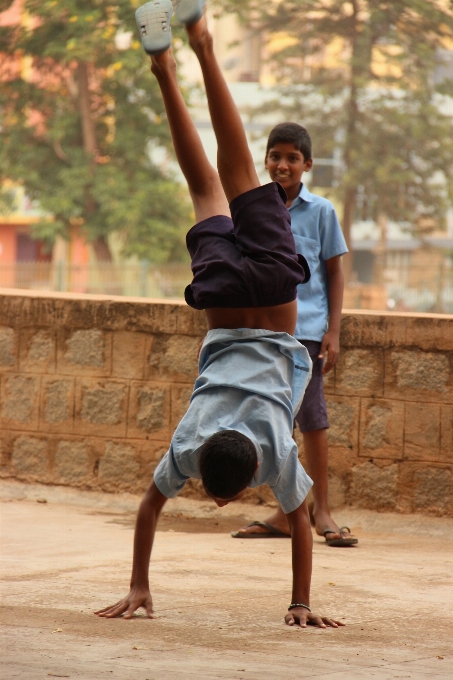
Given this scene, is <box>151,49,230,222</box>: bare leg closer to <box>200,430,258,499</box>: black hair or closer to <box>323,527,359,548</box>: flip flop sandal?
<box>200,430,258,499</box>: black hair

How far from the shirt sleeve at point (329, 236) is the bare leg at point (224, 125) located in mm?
1295

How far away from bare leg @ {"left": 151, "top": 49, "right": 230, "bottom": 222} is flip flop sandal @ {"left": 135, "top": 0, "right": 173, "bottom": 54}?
0.04m

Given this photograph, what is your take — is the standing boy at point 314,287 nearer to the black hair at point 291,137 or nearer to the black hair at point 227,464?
the black hair at point 291,137

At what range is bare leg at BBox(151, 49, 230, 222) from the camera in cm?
382

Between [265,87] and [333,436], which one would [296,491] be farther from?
[265,87]

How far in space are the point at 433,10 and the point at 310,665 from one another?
27409 millimetres

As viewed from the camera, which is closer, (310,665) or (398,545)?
(310,665)

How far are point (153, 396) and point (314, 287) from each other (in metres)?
1.41

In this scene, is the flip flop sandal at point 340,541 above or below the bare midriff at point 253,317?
below

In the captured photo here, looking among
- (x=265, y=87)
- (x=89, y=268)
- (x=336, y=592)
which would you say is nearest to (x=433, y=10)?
(x=265, y=87)

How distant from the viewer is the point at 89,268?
2303 centimetres

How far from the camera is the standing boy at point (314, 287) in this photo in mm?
4891

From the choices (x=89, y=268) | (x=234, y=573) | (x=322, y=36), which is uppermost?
(x=322, y=36)

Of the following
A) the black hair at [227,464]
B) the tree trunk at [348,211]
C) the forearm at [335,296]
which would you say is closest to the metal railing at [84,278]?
the tree trunk at [348,211]
